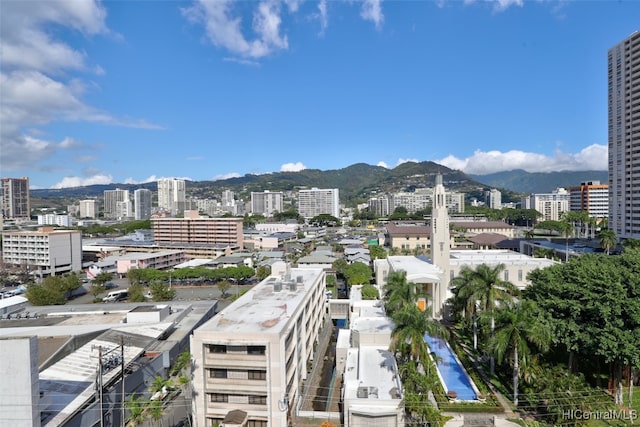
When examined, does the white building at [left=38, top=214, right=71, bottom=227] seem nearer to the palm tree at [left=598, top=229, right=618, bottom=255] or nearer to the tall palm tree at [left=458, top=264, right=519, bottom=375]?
the tall palm tree at [left=458, top=264, right=519, bottom=375]

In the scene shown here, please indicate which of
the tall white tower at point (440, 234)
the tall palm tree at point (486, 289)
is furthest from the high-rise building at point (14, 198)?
the tall palm tree at point (486, 289)

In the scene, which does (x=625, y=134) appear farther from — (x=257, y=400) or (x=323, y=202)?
(x=323, y=202)

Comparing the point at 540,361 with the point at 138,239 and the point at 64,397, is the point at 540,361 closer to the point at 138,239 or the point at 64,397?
the point at 64,397

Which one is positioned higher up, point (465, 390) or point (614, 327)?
point (614, 327)

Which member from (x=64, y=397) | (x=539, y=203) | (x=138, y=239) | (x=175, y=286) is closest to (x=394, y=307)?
(x=64, y=397)

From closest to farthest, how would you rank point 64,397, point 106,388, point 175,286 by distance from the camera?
point 64,397 → point 106,388 → point 175,286

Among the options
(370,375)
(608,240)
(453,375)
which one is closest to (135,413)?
(370,375)
